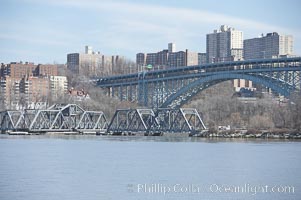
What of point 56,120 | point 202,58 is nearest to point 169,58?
point 202,58

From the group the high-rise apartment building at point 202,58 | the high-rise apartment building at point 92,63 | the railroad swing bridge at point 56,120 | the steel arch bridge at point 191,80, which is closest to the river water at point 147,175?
the steel arch bridge at point 191,80

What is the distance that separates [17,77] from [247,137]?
85.9 metres

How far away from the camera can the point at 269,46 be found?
169 metres

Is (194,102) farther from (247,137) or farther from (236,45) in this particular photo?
(236,45)

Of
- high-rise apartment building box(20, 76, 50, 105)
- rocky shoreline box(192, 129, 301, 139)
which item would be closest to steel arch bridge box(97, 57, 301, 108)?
rocky shoreline box(192, 129, 301, 139)

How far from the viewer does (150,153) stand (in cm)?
4866

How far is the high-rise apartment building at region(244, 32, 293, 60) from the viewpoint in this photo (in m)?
162

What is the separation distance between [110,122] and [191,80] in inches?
451

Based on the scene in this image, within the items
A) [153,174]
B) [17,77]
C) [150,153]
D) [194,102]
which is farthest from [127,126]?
[17,77]

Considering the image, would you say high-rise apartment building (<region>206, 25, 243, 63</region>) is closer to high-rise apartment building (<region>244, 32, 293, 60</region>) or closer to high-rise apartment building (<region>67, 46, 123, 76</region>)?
high-rise apartment building (<region>244, 32, 293, 60</region>)

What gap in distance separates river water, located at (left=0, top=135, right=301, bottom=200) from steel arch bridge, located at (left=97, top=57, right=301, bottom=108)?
31419mm

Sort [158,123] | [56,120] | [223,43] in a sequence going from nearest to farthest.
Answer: [158,123] < [56,120] < [223,43]

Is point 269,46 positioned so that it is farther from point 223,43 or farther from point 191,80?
point 191,80

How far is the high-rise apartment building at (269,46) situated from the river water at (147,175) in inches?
4584
